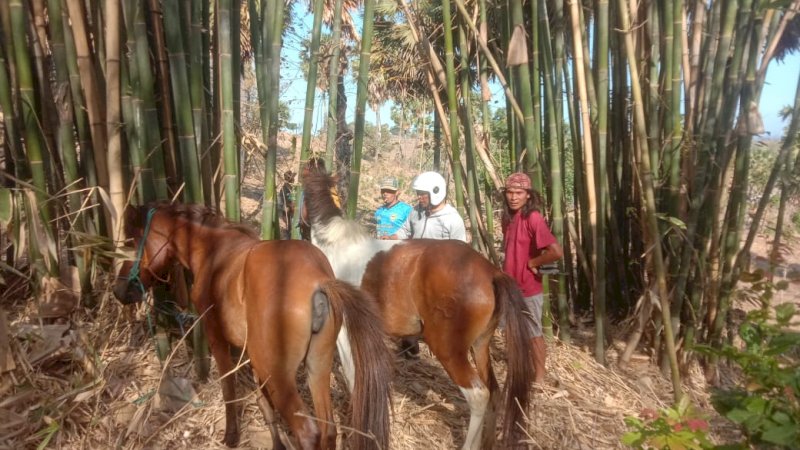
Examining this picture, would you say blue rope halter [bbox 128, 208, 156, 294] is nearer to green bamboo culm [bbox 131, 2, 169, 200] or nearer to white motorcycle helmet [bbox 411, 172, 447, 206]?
green bamboo culm [bbox 131, 2, 169, 200]

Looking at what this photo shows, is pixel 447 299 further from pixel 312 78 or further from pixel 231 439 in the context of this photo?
pixel 312 78

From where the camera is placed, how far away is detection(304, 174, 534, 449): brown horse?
95.9 inches

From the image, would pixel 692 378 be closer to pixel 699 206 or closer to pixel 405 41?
pixel 699 206

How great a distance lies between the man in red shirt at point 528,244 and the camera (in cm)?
306

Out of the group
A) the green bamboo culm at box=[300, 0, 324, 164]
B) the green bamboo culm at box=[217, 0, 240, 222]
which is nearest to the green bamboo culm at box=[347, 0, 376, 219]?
the green bamboo culm at box=[300, 0, 324, 164]

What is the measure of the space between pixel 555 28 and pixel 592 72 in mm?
453

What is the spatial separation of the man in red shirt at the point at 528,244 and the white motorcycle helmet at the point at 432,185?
0.44 meters

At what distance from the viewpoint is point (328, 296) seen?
6.64 ft

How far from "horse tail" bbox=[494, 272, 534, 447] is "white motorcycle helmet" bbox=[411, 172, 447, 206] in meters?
1.15

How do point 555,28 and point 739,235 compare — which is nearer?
point 739,235

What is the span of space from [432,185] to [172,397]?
199 centimetres

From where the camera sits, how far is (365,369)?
2035 mm

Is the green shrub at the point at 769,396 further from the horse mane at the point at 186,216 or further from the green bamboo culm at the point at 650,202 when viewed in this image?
the horse mane at the point at 186,216

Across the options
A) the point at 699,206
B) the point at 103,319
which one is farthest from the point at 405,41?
the point at 103,319
